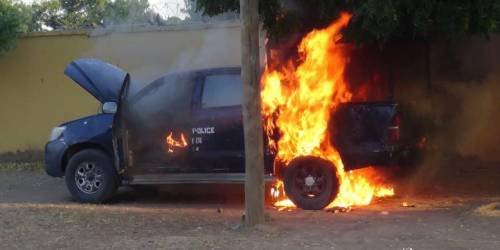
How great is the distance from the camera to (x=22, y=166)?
1409 cm

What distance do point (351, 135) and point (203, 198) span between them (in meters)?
2.71

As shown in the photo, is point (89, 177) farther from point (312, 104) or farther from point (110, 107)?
point (312, 104)

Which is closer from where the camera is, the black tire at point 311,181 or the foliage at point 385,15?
the foliage at point 385,15

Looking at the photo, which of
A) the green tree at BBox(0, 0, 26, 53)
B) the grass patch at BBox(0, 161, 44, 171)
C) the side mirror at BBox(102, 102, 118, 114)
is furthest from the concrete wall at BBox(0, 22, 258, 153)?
the side mirror at BBox(102, 102, 118, 114)

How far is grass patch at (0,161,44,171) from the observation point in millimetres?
13916

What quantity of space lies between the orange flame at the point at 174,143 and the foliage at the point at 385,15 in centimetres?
181

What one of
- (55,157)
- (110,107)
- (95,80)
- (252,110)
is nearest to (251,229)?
(252,110)

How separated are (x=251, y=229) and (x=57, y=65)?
8.44m

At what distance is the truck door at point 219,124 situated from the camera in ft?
30.8

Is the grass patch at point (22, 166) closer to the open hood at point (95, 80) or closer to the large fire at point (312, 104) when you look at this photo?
the open hood at point (95, 80)

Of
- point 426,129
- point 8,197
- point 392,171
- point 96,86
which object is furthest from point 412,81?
point 8,197

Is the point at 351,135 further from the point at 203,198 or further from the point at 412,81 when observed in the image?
the point at 412,81

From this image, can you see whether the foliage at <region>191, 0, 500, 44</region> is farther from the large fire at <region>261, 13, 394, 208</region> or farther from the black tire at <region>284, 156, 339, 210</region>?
the black tire at <region>284, 156, 339, 210</region>

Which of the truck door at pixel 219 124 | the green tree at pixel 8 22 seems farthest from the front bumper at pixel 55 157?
the green tree at pixel 8 22
